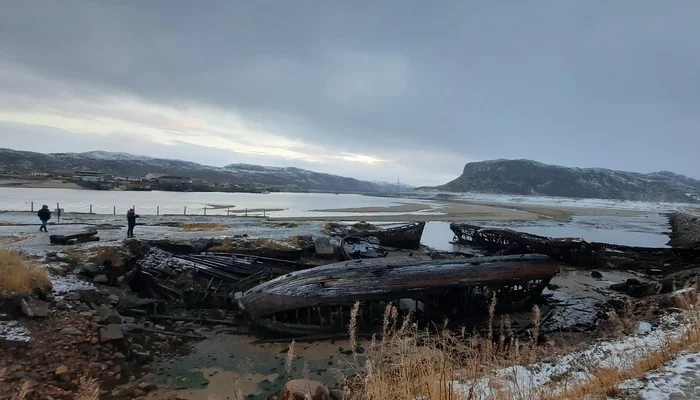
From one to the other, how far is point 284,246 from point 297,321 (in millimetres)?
8434

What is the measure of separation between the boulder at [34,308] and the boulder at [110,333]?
5.10ft

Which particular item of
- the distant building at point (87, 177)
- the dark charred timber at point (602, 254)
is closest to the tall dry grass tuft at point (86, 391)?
the dark charred timber at point (602, 254)

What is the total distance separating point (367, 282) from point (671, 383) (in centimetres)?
834

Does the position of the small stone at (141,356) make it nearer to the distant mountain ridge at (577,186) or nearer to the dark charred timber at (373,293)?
the dark charred timber at (373,293)

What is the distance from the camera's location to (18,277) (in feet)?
32.6

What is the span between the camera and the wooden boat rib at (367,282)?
38.7 feet

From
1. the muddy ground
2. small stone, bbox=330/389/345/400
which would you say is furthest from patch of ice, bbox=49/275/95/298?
small stone, bbox=330/389/345/400

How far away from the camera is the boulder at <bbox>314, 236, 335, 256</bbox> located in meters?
20.4

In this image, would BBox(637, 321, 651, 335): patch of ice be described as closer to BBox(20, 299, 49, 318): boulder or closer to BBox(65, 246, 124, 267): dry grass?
BBox(20, 299, 49, 318): boulder

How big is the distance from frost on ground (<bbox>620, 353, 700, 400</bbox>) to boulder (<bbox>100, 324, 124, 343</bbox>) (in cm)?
1040

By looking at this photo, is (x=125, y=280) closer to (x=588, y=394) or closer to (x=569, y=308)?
(x=588, y=394)

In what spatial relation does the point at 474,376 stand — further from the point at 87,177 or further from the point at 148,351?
the point at 87,177

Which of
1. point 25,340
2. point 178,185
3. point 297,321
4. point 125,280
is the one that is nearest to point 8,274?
point 25,340

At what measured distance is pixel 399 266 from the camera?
43.4ft
